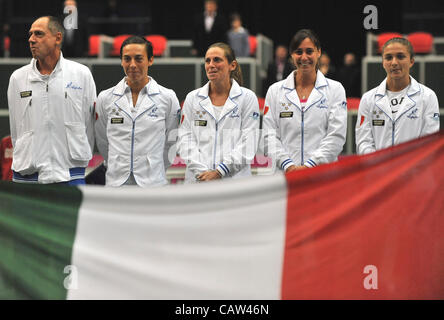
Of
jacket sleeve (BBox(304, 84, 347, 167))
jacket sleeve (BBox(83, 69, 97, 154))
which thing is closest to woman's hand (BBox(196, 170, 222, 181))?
jacket sleeve (BBox(304, 84, 347, 167))

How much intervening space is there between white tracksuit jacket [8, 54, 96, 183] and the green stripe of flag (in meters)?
0.96

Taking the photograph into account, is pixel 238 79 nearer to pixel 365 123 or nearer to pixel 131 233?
pixel 365 123

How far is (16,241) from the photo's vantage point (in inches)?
151

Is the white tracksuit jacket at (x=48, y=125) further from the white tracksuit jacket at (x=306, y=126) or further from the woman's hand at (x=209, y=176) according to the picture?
the white tracksuit jacket at (x=306, y=126)

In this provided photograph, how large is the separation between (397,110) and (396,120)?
0.22 feet

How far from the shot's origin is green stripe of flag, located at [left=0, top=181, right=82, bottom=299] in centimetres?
377

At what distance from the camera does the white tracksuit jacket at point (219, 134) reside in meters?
4.99

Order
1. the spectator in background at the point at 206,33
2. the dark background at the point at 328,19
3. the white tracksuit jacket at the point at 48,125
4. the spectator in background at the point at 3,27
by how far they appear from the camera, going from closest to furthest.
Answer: the white tracksuit jacket at the point at 48,125 < the spectator in background at the point at 206,33 < the spectator in background at the point at 3,27 < the dark background at the point at 328,19

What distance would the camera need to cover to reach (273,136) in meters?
5.07

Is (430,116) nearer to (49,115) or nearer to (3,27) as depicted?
(49,115)

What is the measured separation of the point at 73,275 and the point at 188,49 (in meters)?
9.79

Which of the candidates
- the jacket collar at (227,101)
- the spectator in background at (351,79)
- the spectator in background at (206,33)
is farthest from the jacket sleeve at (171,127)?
the spectator in background at (206,33)

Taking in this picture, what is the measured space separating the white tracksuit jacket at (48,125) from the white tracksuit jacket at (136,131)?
18 cm

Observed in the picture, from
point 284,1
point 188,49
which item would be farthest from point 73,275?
point 284,1
